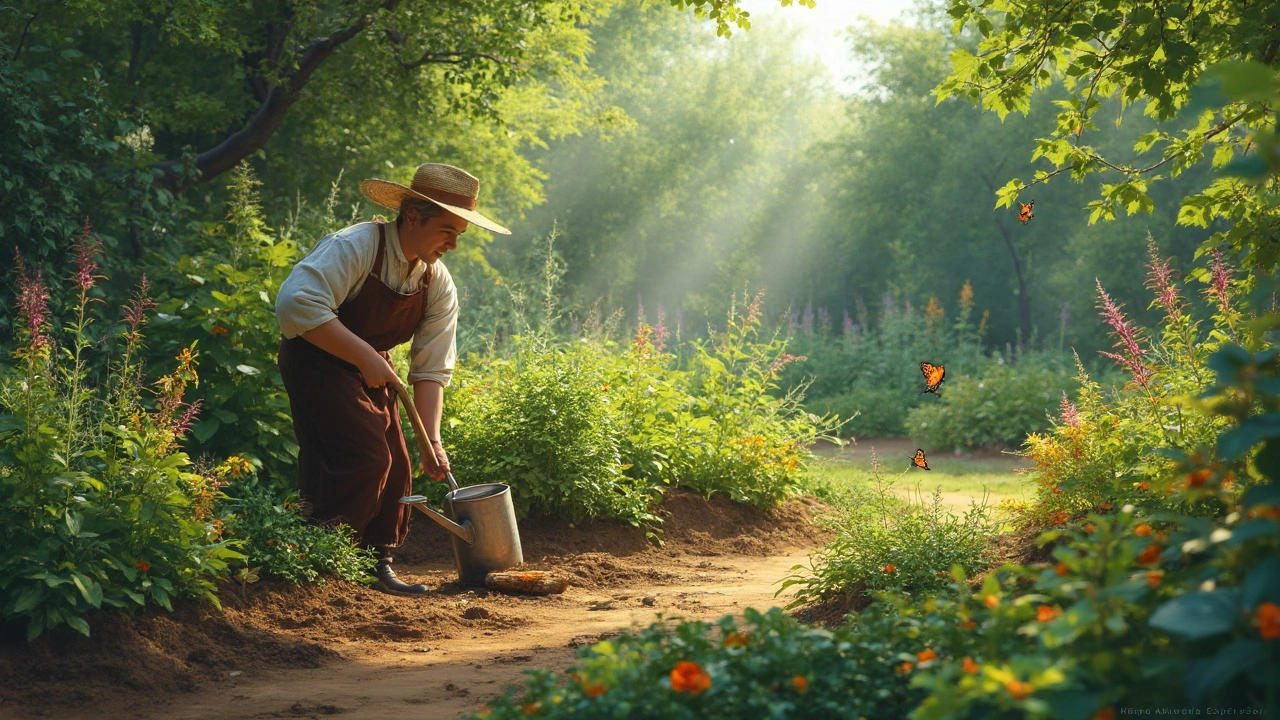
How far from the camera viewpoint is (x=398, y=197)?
513cm

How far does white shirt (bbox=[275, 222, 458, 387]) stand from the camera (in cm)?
452

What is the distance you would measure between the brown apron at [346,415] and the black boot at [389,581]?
18cm

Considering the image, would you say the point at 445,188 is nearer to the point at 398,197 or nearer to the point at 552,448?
the point at 398,197

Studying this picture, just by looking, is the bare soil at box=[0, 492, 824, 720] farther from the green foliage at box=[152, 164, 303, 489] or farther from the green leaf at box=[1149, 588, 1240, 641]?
the green leaf at box=[1149, 588, 1240, 641]

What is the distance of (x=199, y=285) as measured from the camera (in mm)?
6391

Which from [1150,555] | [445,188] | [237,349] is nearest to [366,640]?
[445,188]

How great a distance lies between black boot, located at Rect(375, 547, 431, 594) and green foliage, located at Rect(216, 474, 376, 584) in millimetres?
115

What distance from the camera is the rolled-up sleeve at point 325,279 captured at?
450cm

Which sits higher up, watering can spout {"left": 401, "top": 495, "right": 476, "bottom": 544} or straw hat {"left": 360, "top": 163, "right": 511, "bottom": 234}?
straw hat {"left": 360, "top": 163, "right": 511, "bottom": 234}

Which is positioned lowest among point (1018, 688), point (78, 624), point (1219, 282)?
point (78, 624)

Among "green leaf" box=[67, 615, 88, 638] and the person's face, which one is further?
the person's face

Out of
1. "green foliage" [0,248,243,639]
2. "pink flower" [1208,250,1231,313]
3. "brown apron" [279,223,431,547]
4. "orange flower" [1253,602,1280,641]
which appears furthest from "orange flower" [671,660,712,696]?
"pink flower" [1208,250,1231,313]

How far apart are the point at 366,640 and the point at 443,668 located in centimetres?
56

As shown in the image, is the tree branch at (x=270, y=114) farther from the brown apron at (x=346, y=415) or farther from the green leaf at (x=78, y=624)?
the green leaf at (x=78, y=624)
